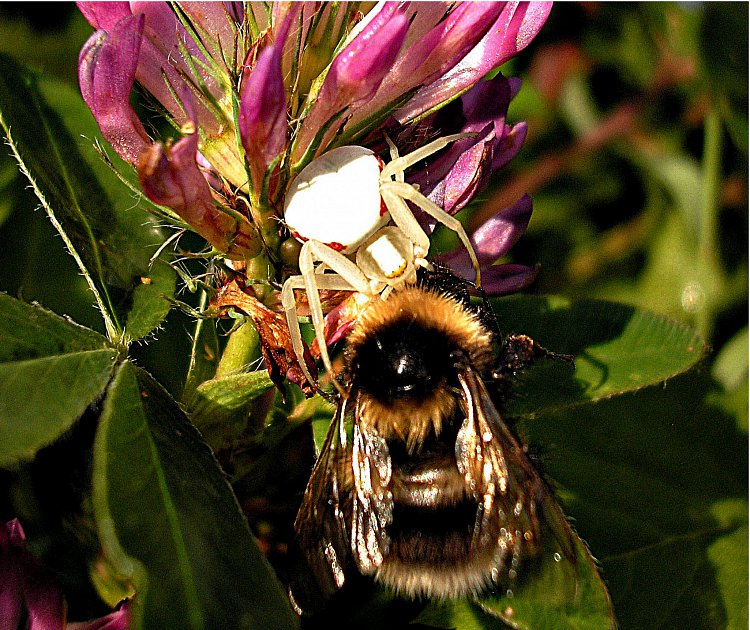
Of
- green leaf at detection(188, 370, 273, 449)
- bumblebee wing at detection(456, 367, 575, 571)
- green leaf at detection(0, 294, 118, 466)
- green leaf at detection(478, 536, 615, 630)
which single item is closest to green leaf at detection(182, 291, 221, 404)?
green leaf at detection(188, 370, 273, 449)

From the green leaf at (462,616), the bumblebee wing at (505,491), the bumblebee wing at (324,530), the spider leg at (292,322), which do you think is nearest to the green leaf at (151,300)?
the spider leg at (292,322)

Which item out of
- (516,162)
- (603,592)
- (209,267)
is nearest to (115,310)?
(209,267)

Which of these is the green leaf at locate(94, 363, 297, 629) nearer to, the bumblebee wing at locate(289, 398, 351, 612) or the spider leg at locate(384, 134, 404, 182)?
the bumblebee wing at locate(289, 398, 351, 612)

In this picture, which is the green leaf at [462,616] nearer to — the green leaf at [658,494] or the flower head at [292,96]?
the green leaf at [658,494]

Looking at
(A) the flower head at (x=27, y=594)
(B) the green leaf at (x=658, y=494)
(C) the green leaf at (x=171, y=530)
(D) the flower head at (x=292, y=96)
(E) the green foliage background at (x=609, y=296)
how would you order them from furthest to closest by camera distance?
(B) the green leaf at (x=658, y=494), (E) the green foliage background at (x=609, y=296), (A) the flower head at (x=27, y=594), (D) the flower head at (x=292, y=96), (C) the green leaf at (x=171, y=530)

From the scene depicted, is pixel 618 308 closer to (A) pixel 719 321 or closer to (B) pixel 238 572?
(B) pixel 238 572
